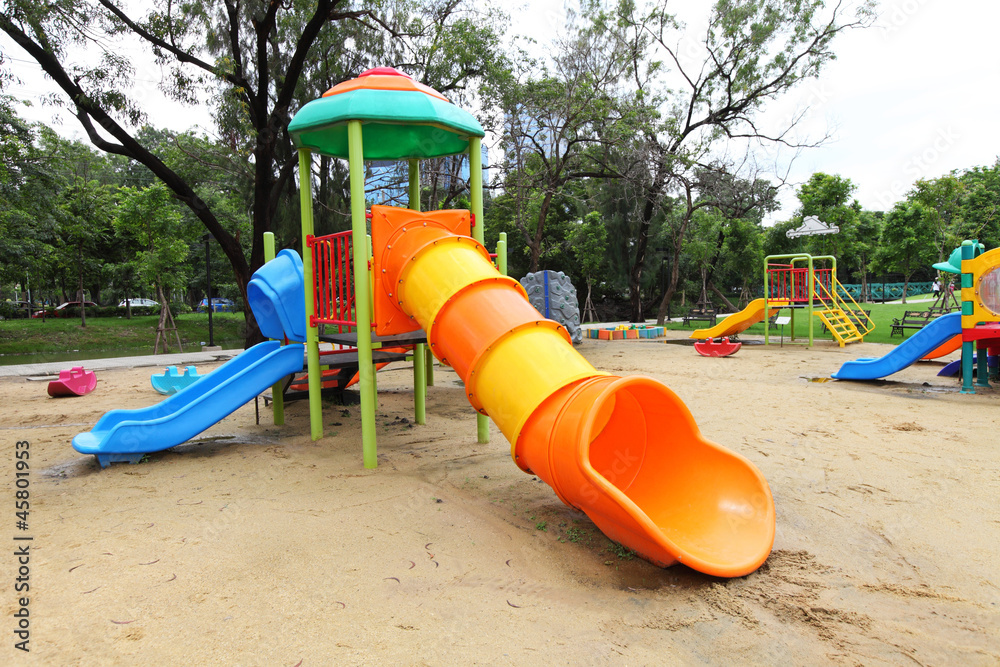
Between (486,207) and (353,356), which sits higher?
(486,207)

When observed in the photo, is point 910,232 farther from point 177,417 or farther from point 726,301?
point 177,417

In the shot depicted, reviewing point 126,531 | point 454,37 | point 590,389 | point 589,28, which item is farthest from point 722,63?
point 126,531

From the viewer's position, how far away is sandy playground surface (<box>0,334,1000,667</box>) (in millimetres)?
2258

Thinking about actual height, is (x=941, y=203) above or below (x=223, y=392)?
above

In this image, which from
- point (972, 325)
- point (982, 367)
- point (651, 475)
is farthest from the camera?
point (982, 367)

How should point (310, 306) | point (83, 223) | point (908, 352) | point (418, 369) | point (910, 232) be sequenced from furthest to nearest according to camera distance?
point (910, 232) < point (83, 223) < point (908, 352) < point (418, 369) < point (310, 306)

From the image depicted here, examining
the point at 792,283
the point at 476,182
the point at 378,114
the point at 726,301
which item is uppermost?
the point at 378,114

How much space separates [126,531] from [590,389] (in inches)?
117

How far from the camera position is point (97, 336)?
21.8m

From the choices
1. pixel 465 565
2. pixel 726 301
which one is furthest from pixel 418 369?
pixel 726 301

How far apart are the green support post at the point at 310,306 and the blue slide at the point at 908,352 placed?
316 inches

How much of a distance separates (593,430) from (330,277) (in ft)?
10.2

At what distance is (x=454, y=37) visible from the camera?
13898 millimetres

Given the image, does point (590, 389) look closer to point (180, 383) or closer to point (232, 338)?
point (180, 383)
